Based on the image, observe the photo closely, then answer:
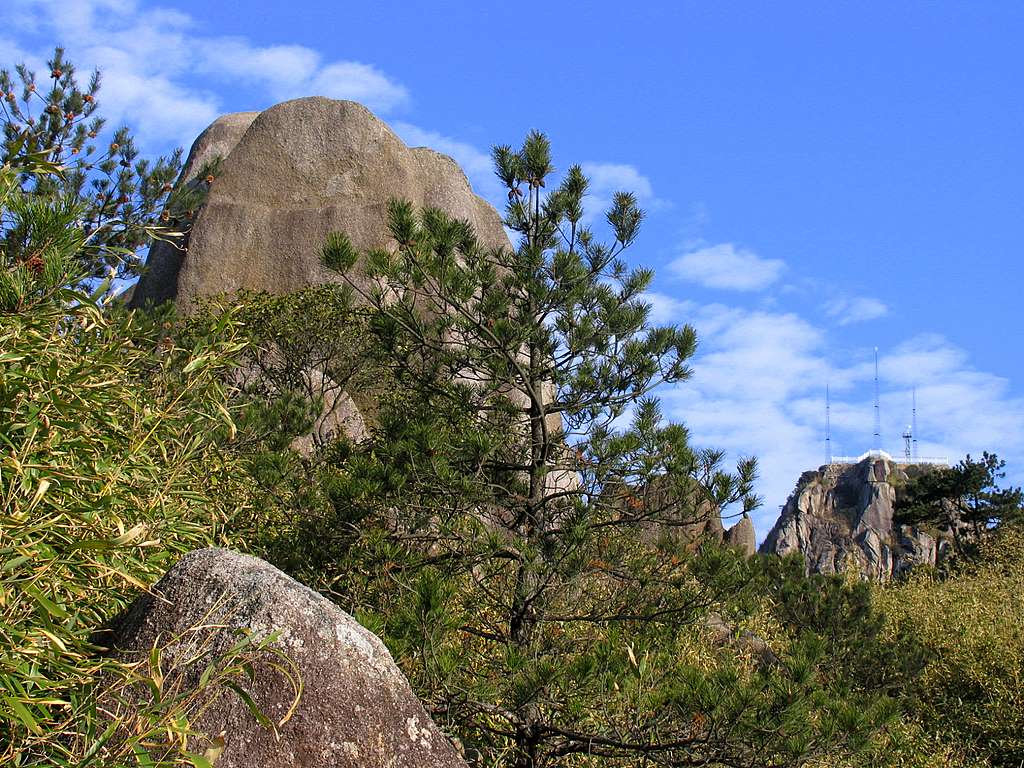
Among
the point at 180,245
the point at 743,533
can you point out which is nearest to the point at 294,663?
the point at 180,245

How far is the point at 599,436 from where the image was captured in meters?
8.37

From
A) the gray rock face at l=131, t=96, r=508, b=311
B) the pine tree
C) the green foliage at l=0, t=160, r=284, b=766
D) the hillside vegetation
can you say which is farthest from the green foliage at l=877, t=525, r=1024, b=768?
the gray rock face at l=131, t=96, r=508, b=311

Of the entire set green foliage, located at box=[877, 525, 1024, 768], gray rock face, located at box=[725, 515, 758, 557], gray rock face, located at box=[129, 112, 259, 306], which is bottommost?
green foliage, located at box=[877, 525, 1024, 768]

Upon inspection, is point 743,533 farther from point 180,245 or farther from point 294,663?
point 294,663

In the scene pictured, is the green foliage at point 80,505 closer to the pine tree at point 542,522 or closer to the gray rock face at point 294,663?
the gray rock face at point 294,663

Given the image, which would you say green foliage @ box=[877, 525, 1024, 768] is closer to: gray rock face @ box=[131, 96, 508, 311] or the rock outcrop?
gray rock face @ box=[131, 96, 508, 311]

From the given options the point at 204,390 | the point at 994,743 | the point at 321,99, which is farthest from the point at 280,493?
the point at 321,99

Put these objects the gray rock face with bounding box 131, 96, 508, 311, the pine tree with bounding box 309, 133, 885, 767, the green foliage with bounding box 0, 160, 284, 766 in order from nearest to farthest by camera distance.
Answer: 1. the green foliage with bounding box 0, 160, 284, 766
2. the pine tree with bounding box 309, 133, 885, 767
3. the gray rock face with bounding box 131, 96, 508, 311

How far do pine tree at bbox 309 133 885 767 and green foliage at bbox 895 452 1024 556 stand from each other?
29388 mm

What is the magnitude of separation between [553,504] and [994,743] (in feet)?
29.8

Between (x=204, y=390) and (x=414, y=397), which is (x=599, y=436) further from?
(x=204, y=390)

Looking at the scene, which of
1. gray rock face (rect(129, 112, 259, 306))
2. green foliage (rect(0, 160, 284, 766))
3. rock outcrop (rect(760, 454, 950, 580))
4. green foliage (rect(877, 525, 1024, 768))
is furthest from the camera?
rock outcrop (rect(760, 454, 950, 580))

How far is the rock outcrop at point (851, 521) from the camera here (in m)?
46.4

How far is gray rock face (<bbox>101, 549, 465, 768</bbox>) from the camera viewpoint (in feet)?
9.39
